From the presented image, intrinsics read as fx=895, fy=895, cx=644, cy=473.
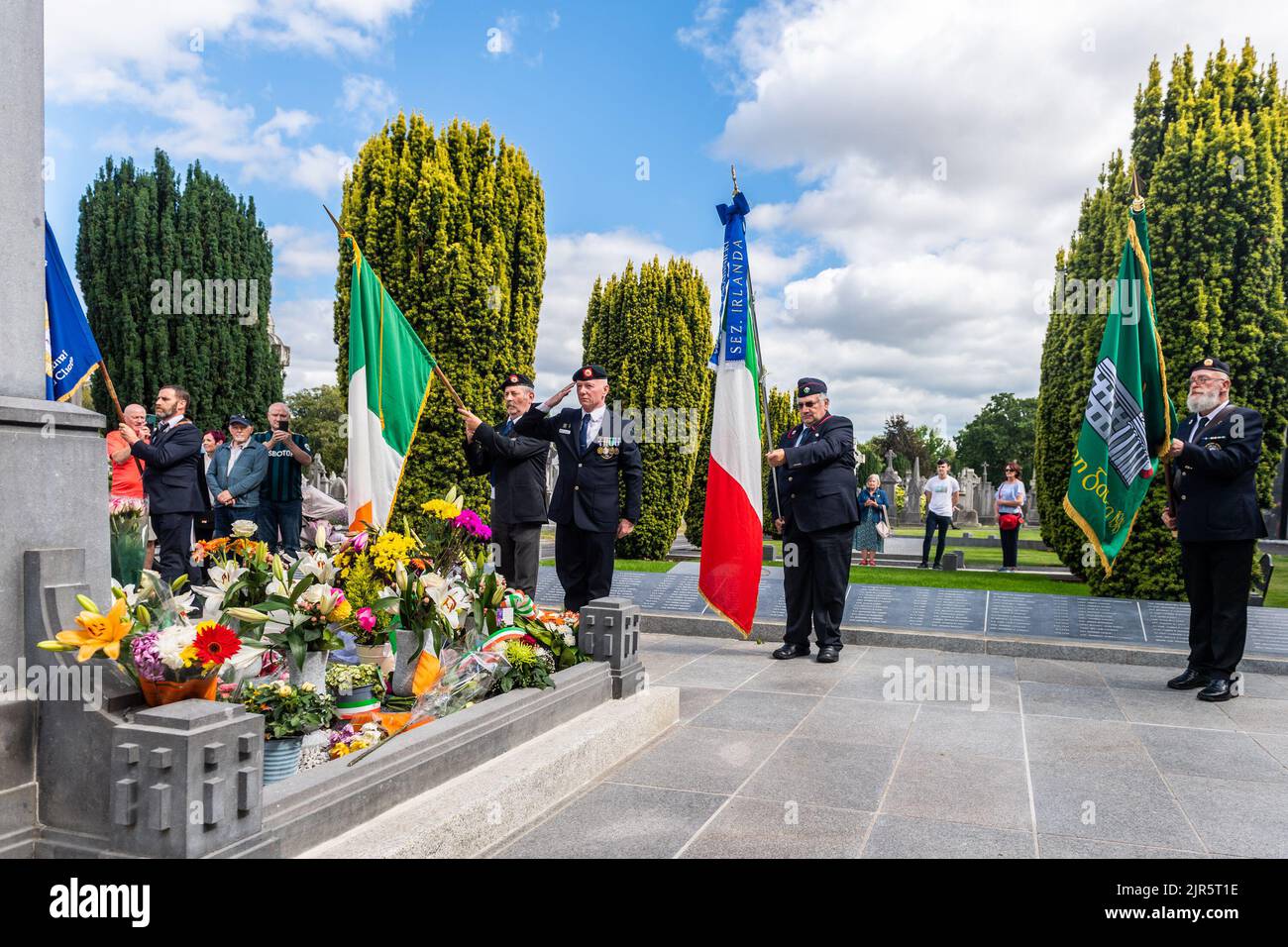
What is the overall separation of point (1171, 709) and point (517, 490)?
4.71 m

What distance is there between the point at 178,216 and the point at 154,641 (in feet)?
93.7

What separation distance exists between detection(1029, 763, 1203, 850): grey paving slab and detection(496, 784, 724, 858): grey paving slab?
4.70 ft

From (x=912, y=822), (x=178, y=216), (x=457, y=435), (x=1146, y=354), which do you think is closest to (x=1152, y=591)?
(x=1146, y=354)

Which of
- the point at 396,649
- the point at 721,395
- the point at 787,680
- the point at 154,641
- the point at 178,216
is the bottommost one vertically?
the point at 787,680

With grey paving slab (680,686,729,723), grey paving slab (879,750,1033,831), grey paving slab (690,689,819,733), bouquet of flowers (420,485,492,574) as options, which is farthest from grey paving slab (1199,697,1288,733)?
bouquet of flowers (420,485,492,574)

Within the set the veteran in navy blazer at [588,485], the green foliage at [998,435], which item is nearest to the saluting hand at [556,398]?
the veteran in navy blazer at [588,485]

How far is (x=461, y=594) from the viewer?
4.45m

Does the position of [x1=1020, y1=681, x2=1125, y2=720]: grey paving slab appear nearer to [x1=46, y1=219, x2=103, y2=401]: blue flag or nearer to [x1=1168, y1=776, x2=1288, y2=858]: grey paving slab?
[x1=1168, y1=776, x2=1288, y2=858]: grey paving slab

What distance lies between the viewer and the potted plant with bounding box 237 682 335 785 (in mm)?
3264

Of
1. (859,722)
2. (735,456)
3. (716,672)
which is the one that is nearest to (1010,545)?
(716,672)

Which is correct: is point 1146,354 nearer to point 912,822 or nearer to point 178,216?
point 912,822

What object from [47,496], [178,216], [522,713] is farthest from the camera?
[178,216]

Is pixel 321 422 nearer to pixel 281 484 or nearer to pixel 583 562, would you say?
pixel 281 484
